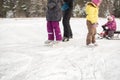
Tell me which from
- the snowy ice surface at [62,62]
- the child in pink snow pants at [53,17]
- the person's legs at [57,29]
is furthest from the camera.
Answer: the person's legs at [57,29]

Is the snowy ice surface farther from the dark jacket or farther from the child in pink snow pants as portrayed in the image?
the dark jacket

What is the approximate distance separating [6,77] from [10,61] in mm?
1033

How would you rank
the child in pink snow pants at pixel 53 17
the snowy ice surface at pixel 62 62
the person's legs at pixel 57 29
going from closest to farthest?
1. the snowy ice surface at pixel 62 62
2. the child in pink snow pants at pixel 53 17
3. the person's legs at pixel 57 29

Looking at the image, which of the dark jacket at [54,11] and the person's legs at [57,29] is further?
the person's legs at [57,29]

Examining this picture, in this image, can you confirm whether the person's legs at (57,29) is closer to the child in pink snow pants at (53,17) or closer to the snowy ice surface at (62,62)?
the child in pink snow pants at (53,17)

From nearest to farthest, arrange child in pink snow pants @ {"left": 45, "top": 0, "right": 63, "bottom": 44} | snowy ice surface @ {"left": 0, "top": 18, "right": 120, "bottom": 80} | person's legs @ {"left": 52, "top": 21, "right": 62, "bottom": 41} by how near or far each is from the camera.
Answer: snowy ice surface @ {"left": 0, "top": 18, "right": 120, "bottom": 80}, child in pink snow pants @ {"left": 45, "top": 0, "right": 63, "bottom": 44}, person's legs @ {"left": 52, "top": 21, "right": 62, "bottom": 41}

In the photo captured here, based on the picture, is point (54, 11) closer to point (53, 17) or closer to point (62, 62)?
point (53, 17)

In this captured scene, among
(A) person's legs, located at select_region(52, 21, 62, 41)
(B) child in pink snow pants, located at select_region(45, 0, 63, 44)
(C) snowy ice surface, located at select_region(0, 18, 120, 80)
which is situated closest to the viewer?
(C) snowy ice surface, located at select_region(0, 18, 120, 80)

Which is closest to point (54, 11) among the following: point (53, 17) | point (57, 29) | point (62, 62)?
point (53, 17)

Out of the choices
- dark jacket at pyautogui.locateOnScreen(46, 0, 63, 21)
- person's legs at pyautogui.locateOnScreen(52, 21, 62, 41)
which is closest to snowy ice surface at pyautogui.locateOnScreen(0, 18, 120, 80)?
person's legs at pyautogui.locateOnScreen(52, 21, 62, 41)

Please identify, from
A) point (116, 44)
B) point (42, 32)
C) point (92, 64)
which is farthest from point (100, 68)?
point (42, 32)

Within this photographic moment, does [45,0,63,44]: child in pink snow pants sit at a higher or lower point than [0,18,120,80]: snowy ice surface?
higher

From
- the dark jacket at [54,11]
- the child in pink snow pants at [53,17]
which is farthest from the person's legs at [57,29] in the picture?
the dark jacket at [54,11]

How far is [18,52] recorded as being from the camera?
8.14m
